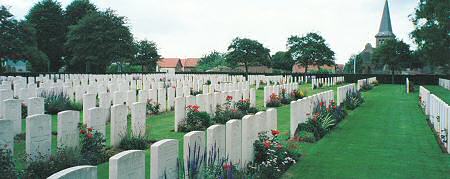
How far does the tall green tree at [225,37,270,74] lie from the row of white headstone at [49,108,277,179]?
40678 millimetres

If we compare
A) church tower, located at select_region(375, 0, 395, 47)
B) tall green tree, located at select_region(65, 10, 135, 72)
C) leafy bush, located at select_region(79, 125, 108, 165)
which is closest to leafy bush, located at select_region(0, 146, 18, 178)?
leafy bush, located at select_region(79, 125, 108, 165)

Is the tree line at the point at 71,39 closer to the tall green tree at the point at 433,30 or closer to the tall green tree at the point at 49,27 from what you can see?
the tall green tree at the point at 49,27

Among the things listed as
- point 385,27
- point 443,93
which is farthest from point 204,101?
point 385,27

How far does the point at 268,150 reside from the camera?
6.99 metres

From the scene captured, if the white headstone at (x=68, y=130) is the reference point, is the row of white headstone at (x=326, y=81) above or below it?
above

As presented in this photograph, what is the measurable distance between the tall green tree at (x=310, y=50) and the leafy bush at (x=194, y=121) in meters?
40.3

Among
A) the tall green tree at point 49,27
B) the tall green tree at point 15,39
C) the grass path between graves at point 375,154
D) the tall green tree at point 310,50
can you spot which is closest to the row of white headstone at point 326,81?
the tall green tree at point 310,50

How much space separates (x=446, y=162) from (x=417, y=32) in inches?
1432

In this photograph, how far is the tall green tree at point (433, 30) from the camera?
3619 cm

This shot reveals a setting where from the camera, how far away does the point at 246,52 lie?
1923 inches

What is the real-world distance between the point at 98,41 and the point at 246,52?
A: 1649cm

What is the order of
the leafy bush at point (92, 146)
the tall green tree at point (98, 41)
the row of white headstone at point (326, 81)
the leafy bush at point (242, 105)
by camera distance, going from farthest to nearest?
the tall green tree at point (98, 41)
the row of white headstone at point (326, 81)
the leafy bush at point (242, 105)
the leafy bush at point (92, 146)

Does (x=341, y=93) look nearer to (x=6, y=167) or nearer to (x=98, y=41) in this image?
(x=6, y=167)

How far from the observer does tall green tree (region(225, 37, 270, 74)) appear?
48.7 metres
